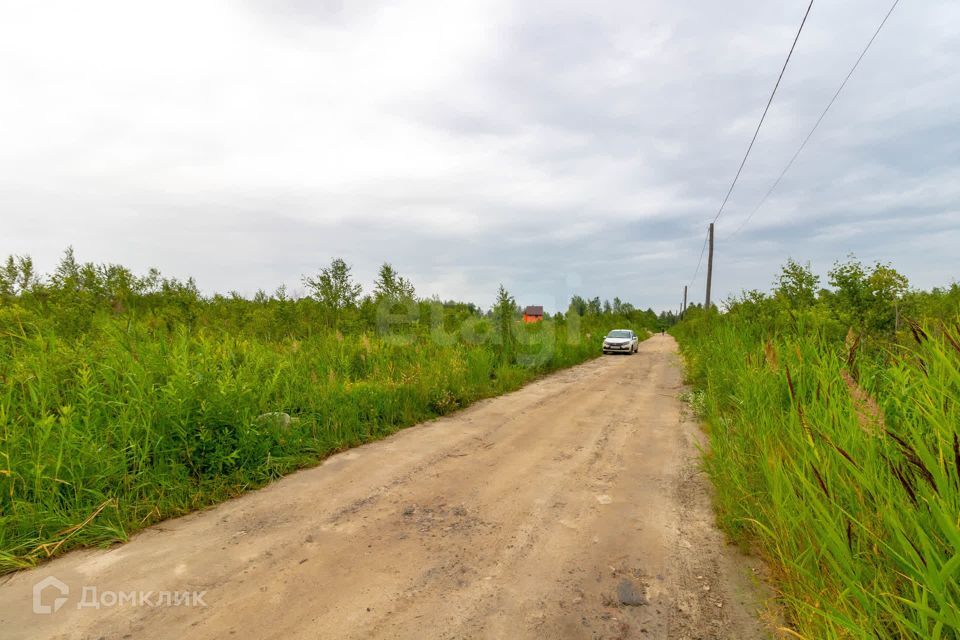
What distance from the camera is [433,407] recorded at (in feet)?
22.8

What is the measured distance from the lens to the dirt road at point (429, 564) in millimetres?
2076

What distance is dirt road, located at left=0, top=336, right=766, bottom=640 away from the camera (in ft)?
6.81

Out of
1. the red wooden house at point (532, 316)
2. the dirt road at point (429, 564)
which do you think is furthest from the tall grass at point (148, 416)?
the red wooden house at point (532, 316)

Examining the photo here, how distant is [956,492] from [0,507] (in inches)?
221

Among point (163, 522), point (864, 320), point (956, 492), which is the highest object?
point (864, 320)

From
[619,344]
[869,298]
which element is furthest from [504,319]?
[619,344]

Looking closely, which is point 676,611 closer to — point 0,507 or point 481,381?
point 0,507

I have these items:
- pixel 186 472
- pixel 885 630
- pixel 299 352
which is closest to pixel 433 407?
pixel 299 352

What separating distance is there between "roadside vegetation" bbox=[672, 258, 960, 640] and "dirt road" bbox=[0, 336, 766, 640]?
37cm

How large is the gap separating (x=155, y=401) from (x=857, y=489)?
18.1 ft

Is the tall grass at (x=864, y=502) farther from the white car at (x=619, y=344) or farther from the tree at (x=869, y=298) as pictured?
the white car at (x=619, y=344)

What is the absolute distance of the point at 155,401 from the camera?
12.8ft

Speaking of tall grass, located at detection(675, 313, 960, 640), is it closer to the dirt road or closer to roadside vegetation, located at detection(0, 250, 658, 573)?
the dirt road

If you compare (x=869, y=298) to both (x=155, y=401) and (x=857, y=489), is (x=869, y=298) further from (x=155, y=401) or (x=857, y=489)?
(x=155, y=401)
